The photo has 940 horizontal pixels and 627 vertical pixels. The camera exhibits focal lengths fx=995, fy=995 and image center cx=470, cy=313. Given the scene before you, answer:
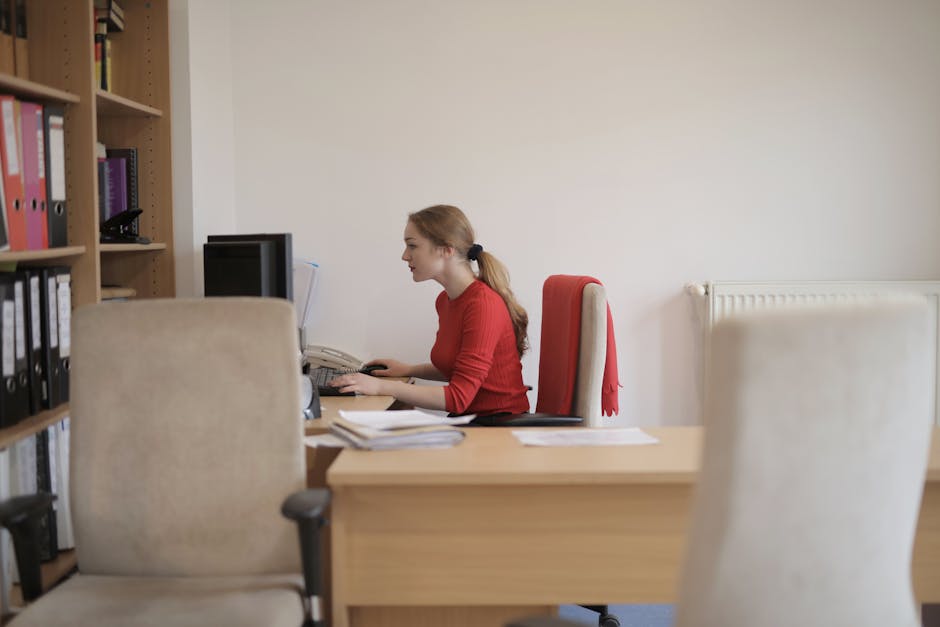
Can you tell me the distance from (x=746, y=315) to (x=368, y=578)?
3.83ft

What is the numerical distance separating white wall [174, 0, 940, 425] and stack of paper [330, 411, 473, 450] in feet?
6.17

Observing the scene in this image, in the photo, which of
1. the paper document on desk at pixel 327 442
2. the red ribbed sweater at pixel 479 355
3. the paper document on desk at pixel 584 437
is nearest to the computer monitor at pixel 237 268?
the red ribbed sweater at pixel 479 355

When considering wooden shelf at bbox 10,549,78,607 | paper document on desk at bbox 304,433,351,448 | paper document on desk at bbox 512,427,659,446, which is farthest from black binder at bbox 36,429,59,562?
paper document on desk at bbox 512,427,659,446

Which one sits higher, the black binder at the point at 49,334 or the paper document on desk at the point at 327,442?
the black binder at the point at 49,334

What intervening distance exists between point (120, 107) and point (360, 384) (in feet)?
3.91

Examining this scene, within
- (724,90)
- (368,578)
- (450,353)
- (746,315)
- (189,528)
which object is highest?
(724,90)

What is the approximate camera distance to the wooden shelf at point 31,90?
7.48 feet

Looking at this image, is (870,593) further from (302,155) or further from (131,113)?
(302,155)

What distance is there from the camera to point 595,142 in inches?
164

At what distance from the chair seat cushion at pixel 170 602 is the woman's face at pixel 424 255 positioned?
1468mm

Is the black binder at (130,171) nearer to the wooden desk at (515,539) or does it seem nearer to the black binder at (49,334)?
the black binder at (49,334)

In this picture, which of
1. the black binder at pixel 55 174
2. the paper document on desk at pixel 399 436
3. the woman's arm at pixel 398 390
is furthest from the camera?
the woman's arm at pixel 398 390

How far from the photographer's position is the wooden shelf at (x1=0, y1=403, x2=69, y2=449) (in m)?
2.26

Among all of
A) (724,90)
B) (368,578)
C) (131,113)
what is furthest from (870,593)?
(724,90)
